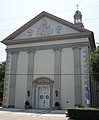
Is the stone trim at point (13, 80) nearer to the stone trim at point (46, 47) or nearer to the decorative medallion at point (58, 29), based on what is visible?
the stone trim at point (46, 47)

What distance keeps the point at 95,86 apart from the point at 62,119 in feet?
46.5

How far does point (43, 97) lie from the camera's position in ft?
85.7

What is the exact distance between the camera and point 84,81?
79.0 feet

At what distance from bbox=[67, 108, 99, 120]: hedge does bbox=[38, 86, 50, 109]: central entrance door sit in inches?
371

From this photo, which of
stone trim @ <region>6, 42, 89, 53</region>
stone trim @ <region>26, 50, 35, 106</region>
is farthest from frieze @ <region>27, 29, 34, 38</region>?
stone trim @ <region>26, 50, 35, 106</region>

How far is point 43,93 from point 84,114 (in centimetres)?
1093

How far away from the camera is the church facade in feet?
80.8

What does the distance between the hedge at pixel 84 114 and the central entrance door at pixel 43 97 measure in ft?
30.9

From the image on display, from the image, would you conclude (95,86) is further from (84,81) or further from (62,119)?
(62,119)

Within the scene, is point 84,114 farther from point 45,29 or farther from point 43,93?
point 45,29

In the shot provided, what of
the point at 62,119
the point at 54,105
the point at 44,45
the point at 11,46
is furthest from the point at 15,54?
the point at 62,119

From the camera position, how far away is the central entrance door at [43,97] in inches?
1014

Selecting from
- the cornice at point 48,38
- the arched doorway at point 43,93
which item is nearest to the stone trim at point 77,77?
the cornice at point 48,38

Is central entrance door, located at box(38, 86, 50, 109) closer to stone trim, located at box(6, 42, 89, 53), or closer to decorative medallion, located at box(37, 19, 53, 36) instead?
stone trim, located at box(6, 42, 89, 53)
